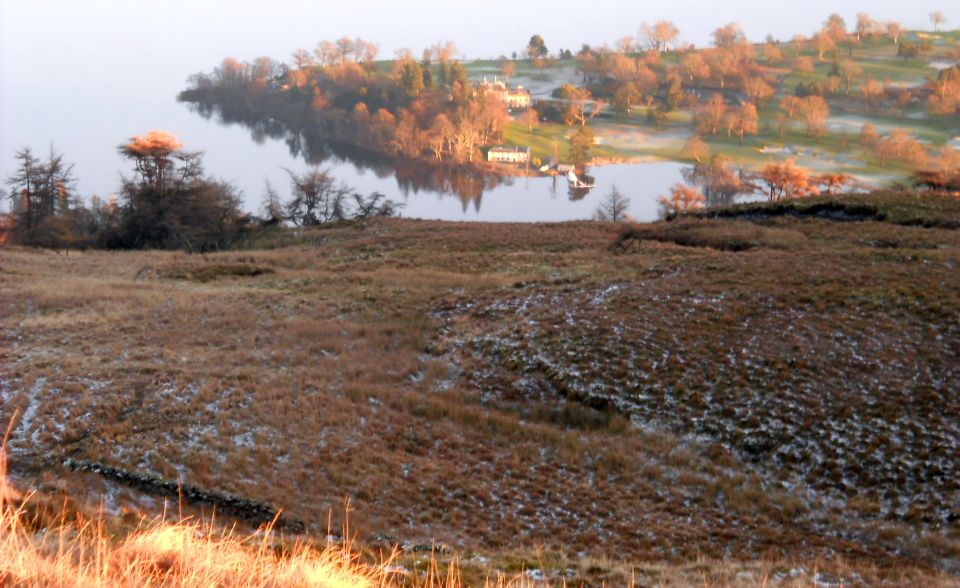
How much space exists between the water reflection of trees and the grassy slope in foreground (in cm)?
7480

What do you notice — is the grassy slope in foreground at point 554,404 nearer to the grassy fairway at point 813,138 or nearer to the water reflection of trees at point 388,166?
the water reflection of trees at point 388,166

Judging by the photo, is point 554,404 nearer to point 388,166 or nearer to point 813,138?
point 813,138

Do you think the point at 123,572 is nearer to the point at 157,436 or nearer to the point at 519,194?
the point at 157,436

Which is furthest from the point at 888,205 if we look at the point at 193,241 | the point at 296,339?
the point at 193,241

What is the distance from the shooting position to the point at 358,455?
13781 millimetres

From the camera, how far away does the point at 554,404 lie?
676 inches

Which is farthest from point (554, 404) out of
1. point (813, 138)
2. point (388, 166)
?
point (388, 166)

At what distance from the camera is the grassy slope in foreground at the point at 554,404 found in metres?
11.6

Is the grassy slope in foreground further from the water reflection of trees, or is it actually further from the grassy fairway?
the grassy fairway

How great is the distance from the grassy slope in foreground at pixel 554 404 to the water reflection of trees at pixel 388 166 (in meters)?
74.8

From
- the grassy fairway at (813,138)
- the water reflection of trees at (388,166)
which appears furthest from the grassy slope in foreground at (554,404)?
the grassy fairway at (813,138)

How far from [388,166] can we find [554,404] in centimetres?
10566

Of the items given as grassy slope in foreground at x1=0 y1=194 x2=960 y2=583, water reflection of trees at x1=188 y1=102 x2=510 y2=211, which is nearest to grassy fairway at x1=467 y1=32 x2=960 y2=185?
water reflection of trees at x1=188 y1=102 x2=510 y2=211

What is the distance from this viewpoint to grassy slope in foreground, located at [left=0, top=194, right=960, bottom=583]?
1158 centimetres
